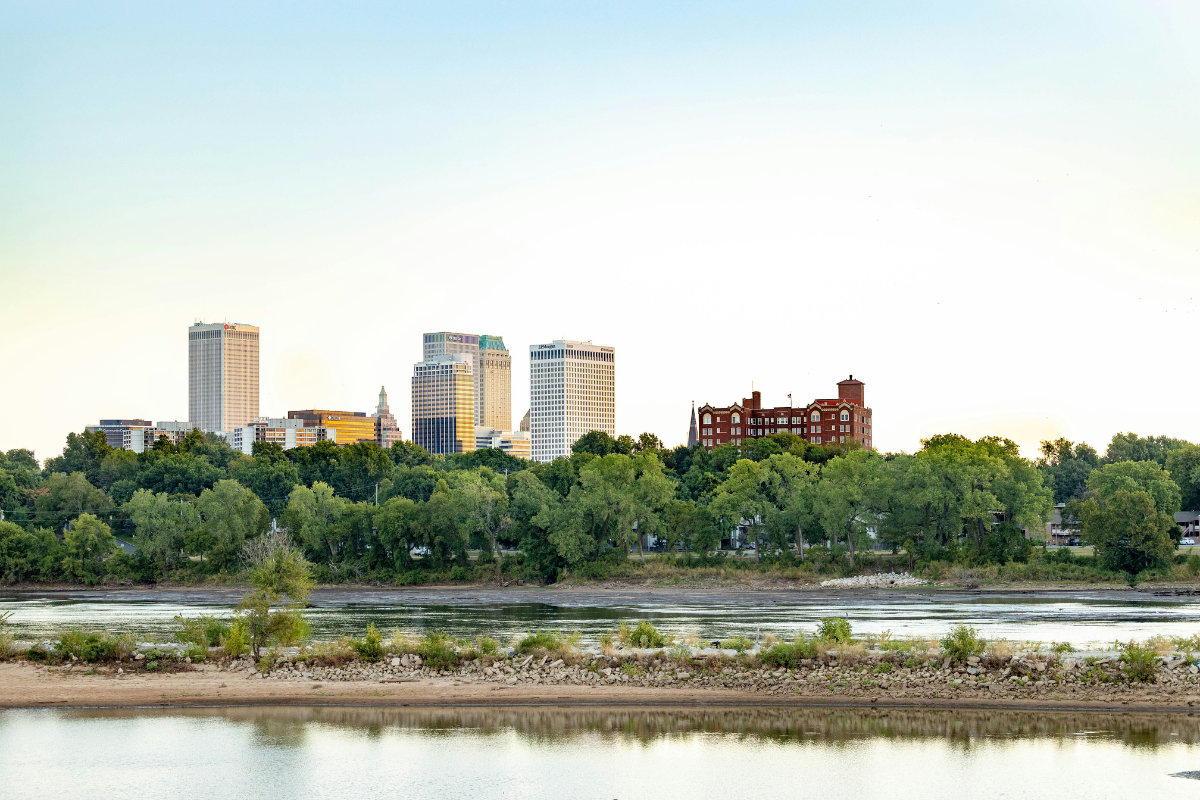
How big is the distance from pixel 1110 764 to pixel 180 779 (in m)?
23.2

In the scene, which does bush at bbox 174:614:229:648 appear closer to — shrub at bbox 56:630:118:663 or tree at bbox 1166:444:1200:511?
shrub at bbox 56:630:118:663

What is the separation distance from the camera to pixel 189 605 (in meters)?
87.6

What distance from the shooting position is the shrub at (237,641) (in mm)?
43625

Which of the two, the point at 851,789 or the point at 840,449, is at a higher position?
the point at 840,449

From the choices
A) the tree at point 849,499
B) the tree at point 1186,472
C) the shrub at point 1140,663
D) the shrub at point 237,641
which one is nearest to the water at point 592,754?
the shrub at point 1140,663

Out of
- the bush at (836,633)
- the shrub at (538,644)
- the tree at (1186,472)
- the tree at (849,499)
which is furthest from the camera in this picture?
the tree at (1186,472)

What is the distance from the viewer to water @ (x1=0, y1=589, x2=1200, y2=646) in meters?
57.2

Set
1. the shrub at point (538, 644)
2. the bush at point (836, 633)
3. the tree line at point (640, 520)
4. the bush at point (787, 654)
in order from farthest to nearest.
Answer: the tree line at point (640, 520), the shrub at point (538, 644), the bush at point (836, 633), the bush at point (787, 654)

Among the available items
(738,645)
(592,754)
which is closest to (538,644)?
(738,645)

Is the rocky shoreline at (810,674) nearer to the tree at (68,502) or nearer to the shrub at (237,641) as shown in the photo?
the shrub at (237,641)

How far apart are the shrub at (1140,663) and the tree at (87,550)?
9853cm

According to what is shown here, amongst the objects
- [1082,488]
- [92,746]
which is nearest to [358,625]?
[92,746]

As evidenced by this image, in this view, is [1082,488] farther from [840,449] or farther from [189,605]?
[189,605]

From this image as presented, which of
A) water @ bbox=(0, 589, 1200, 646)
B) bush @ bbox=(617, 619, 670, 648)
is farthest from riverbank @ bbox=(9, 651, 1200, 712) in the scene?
water @ bbox=(0, 589, 1200, 646)
